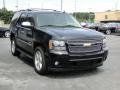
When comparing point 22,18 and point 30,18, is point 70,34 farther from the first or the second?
point 22,18

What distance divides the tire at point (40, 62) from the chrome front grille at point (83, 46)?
85 centimetres

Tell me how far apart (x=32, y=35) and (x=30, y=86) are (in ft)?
8.00

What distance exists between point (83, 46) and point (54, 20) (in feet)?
6.44

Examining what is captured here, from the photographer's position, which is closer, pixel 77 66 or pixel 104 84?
pixel 104 84

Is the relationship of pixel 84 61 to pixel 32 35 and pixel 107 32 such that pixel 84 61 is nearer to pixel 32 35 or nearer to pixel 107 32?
pixel 32 35

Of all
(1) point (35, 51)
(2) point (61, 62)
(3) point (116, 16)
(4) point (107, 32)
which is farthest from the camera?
(3) point (116, 16)

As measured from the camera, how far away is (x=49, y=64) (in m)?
8.45

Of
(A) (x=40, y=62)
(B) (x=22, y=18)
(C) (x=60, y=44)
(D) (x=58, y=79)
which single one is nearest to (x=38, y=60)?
(A) (x=40, y=62)

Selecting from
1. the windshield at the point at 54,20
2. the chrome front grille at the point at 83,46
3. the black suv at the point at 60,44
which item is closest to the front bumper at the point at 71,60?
the black suv at the point at 60,44

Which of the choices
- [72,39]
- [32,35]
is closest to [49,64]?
[72,39]

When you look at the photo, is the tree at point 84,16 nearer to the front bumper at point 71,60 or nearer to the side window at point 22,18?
the side window at point 22,18

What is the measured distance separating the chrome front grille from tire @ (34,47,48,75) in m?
0.85

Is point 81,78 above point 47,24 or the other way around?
the other way around

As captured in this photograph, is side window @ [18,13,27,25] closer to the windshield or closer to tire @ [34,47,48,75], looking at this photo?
the windshield
